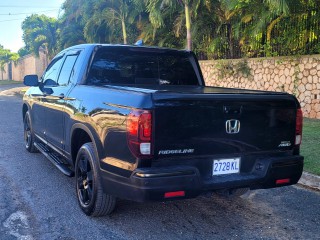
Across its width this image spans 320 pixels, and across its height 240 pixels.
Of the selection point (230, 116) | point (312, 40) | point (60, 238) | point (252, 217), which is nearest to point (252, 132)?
point (230, 116)

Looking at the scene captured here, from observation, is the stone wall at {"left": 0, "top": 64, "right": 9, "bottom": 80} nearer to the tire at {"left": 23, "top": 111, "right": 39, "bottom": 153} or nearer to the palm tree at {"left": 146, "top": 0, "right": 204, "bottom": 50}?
the palm tree at {"left": 146, "top": 0, "right": 204, "bottom": 50}

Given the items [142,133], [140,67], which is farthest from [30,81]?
[142,133]

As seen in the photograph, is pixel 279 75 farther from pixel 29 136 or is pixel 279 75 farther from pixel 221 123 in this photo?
pixel 221 123

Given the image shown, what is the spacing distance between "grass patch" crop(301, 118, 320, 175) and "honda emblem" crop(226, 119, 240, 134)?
241cm

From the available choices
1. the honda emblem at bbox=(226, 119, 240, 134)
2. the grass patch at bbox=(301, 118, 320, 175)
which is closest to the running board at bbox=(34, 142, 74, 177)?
the honda emblem at bbox=(226, 119, 240, 134)

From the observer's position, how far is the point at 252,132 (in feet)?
11.8

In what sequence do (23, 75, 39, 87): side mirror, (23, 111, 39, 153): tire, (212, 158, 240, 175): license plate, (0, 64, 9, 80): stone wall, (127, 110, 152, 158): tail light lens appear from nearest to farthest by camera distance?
(127, 110, 152, 158): tail light lens
(212, 158, 240, 175): license plate
(23, 75, 39, 87): side mirror
(23, 111, 39, 153): tire
(0, 64, 9, 80): stone wall

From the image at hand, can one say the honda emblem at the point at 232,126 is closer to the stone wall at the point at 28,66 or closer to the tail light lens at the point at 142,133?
the tail light lens at the point at 142,133

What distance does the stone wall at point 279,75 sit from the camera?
415 inches

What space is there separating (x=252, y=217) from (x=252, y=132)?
107 cm

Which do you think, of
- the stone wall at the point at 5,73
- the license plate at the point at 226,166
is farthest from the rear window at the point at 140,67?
the stone wall at the point at 5,73

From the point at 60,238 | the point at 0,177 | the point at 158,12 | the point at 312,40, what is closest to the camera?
the point at 60,238

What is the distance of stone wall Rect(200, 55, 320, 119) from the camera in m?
10.5

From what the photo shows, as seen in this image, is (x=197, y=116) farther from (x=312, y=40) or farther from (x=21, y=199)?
(x=312, y=40)
